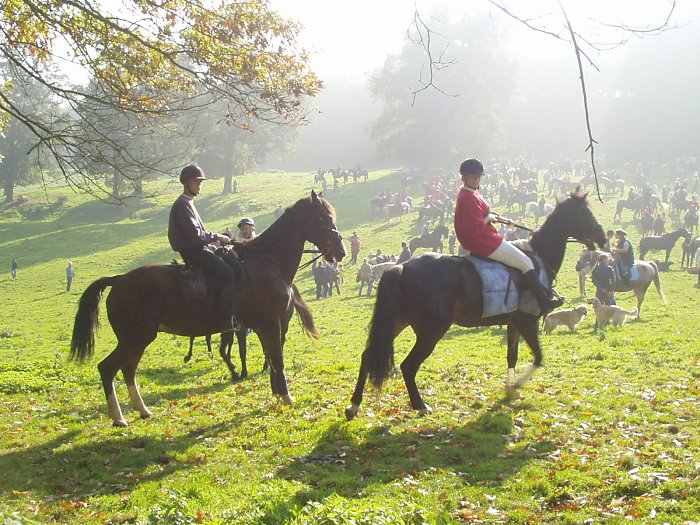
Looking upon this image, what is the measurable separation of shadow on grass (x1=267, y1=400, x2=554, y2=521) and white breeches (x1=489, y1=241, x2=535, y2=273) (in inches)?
83.4

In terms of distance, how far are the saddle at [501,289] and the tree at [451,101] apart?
61160mm

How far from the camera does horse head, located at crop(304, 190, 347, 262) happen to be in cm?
948

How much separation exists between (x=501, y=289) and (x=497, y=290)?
8 cm

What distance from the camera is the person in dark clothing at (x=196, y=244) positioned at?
8516 millimetres

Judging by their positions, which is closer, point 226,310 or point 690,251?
point 226,310

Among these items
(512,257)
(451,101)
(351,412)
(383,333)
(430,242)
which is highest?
(451,101)

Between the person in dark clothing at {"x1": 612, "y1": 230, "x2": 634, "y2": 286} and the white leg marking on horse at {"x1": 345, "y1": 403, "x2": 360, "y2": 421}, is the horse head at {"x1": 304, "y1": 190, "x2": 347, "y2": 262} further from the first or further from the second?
the person in dark clothing at {"x1": 612, "y1": 230, "x2": 634, "y2": 286}

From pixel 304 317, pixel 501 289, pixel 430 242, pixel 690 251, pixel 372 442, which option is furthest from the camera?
pixel 430 242

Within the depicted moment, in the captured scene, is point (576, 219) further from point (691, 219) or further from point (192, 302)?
point (691, 219)

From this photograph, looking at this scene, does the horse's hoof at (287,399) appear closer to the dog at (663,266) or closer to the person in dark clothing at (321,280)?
the person in dark clothing at (321,280)

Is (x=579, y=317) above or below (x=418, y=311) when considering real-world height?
below

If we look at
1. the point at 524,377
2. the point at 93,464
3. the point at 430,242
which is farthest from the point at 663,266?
the point at 93,464

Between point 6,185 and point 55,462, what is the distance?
58.9m

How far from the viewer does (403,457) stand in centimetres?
706
